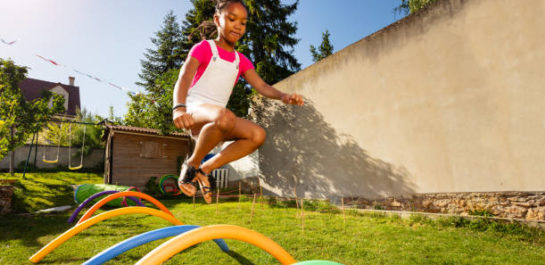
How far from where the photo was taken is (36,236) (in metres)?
5.37

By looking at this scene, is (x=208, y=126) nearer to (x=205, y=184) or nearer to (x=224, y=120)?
(x=224, y=120)

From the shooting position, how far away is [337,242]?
15.0ft

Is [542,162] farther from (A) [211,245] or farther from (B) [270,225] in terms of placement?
(A) [211,245]

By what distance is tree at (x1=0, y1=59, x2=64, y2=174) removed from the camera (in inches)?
439

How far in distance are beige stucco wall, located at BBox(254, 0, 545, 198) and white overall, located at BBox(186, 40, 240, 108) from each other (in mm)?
5940

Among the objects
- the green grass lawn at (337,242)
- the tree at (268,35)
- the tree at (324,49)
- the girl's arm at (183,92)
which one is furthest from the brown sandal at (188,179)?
the tree at (324,49)

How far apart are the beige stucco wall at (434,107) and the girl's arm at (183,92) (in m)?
6.17

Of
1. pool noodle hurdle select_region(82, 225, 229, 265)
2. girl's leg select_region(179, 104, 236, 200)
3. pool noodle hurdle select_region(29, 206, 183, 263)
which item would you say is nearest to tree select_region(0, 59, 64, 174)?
pool noodle hurdle select_region(29, 206, 183, 263)

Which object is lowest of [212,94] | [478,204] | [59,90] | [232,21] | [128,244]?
[478,204]

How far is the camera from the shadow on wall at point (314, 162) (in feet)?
23.8

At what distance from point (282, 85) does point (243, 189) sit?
531 centimetres

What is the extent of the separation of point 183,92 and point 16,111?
14427 millimetres

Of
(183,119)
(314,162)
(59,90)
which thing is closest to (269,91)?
(183,119)

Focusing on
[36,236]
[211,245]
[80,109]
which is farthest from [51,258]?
[80,109]
